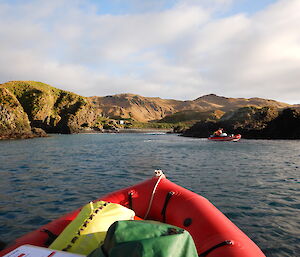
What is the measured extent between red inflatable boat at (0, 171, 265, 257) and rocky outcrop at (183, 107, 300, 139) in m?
41.2

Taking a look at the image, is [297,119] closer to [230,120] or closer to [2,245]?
[230,120]

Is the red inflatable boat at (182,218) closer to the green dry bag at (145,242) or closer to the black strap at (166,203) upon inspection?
the black strap at (166,203)

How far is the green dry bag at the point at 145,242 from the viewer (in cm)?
172

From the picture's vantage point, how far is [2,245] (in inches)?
172

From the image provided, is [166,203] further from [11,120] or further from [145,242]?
[11,120]

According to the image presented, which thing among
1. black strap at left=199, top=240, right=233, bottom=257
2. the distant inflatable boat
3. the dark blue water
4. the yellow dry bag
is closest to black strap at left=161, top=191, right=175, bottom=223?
the yellow dry bag

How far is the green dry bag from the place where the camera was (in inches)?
67.6

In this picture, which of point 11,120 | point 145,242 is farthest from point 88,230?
point 11,120

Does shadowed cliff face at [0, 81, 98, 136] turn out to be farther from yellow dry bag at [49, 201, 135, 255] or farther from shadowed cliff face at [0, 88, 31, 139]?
yellow dry bag at [49, 201, 135, 255]

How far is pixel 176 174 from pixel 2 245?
7.94 meters

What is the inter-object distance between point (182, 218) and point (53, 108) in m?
83.5

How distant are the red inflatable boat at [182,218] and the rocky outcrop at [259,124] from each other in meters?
41.2

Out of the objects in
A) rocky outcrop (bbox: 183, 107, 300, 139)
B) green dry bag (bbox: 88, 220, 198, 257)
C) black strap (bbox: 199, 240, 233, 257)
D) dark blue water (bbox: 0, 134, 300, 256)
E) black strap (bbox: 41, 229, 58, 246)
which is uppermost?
rocky outcrop (bbox: 183, 107, 300, 139)

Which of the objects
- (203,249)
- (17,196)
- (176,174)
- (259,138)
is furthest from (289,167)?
(259,138)
